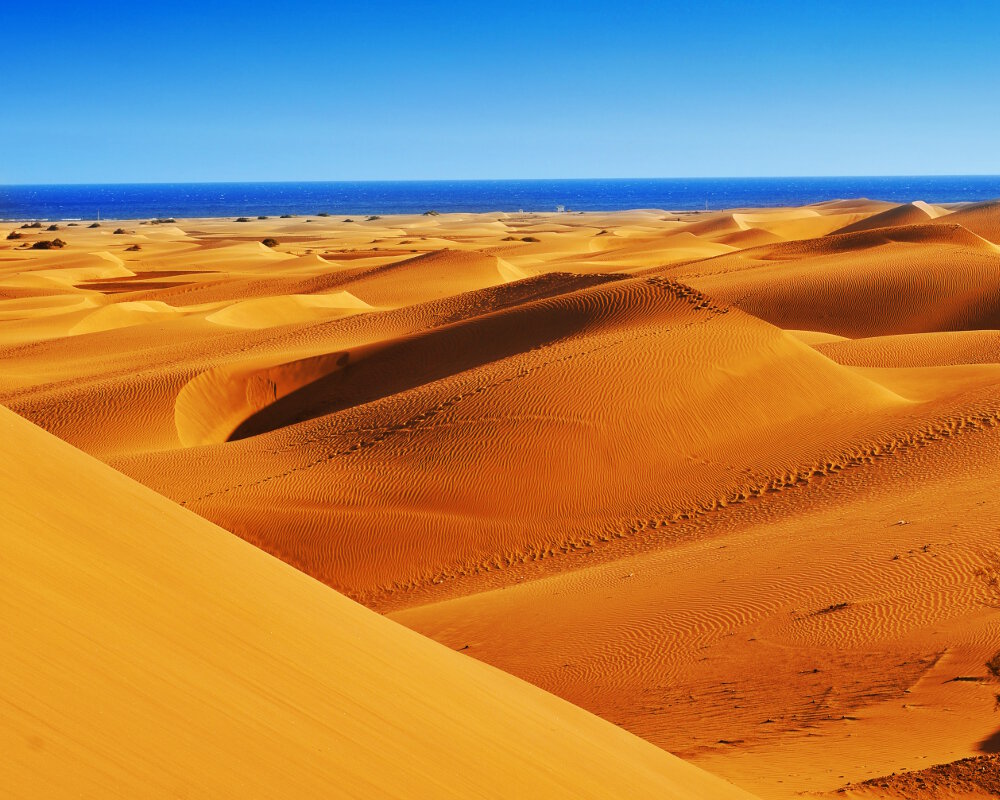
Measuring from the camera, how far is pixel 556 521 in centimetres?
1311

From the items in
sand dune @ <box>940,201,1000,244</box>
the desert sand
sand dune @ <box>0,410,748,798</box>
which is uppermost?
sand dune @ <box>940,201,1000,244</box>

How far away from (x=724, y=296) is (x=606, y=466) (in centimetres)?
1636

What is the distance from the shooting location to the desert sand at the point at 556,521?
4.44 metres

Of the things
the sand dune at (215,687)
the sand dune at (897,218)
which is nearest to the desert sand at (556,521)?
the sand dune at (215,687)

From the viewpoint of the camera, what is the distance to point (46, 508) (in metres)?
4.64

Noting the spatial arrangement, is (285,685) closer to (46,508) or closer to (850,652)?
(46,508)

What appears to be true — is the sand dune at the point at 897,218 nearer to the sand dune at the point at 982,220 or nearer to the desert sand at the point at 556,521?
the sand dune at the point at 982,220

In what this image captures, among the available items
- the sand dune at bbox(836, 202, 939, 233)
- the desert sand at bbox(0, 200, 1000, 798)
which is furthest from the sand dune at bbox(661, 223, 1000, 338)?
the sand dune at bbox(836, 202, 939, 233)

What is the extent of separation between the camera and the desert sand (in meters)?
4.44

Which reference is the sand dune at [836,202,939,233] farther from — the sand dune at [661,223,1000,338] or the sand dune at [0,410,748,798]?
the sand dune at [0,410,748,798]

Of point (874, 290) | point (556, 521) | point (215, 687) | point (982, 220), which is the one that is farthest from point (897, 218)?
point (215, 687)

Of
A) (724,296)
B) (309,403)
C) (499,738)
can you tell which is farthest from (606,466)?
(724,296)

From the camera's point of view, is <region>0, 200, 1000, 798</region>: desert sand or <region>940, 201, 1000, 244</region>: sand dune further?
<region>940, 201, 1000, 244</region>: sand dune

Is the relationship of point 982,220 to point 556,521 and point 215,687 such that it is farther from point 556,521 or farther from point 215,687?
point 215,687
